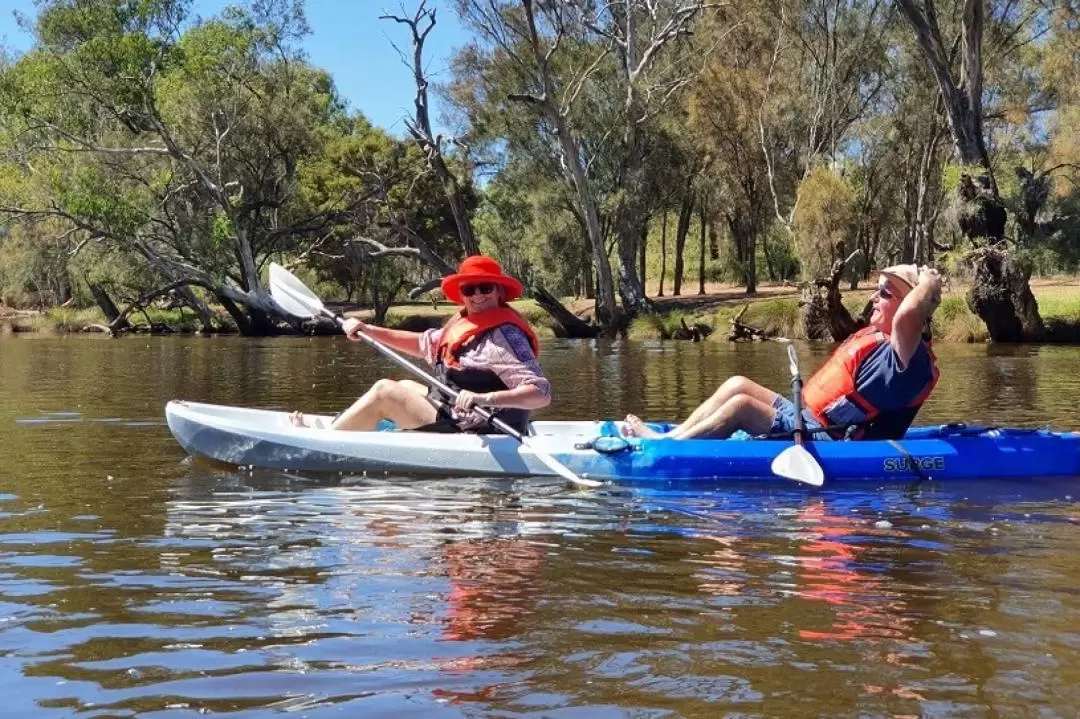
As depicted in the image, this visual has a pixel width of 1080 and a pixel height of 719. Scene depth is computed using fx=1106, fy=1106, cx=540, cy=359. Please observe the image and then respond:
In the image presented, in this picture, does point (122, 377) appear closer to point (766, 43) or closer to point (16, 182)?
point (16, 182)

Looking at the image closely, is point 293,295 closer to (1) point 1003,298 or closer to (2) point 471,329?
(2) point 471,329

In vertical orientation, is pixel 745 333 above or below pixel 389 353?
above

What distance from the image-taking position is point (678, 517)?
19.1ft

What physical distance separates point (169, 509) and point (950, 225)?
73.3 ft

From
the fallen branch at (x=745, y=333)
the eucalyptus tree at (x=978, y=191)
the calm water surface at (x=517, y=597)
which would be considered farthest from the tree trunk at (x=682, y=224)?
the calm water surface at (x=517, y=597)

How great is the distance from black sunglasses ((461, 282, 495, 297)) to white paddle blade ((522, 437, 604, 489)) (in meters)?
0.97

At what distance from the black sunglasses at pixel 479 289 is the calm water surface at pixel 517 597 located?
3.91ft

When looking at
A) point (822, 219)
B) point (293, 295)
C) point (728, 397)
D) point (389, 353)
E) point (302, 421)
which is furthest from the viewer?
point (822, 219)

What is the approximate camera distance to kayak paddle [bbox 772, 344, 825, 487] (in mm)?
6488

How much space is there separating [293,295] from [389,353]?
1.73 metres

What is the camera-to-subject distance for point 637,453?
695 centimetres

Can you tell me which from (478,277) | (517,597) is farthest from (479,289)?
(517,597)

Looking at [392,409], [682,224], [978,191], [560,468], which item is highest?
[682,224]

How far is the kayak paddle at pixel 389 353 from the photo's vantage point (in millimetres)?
6852
